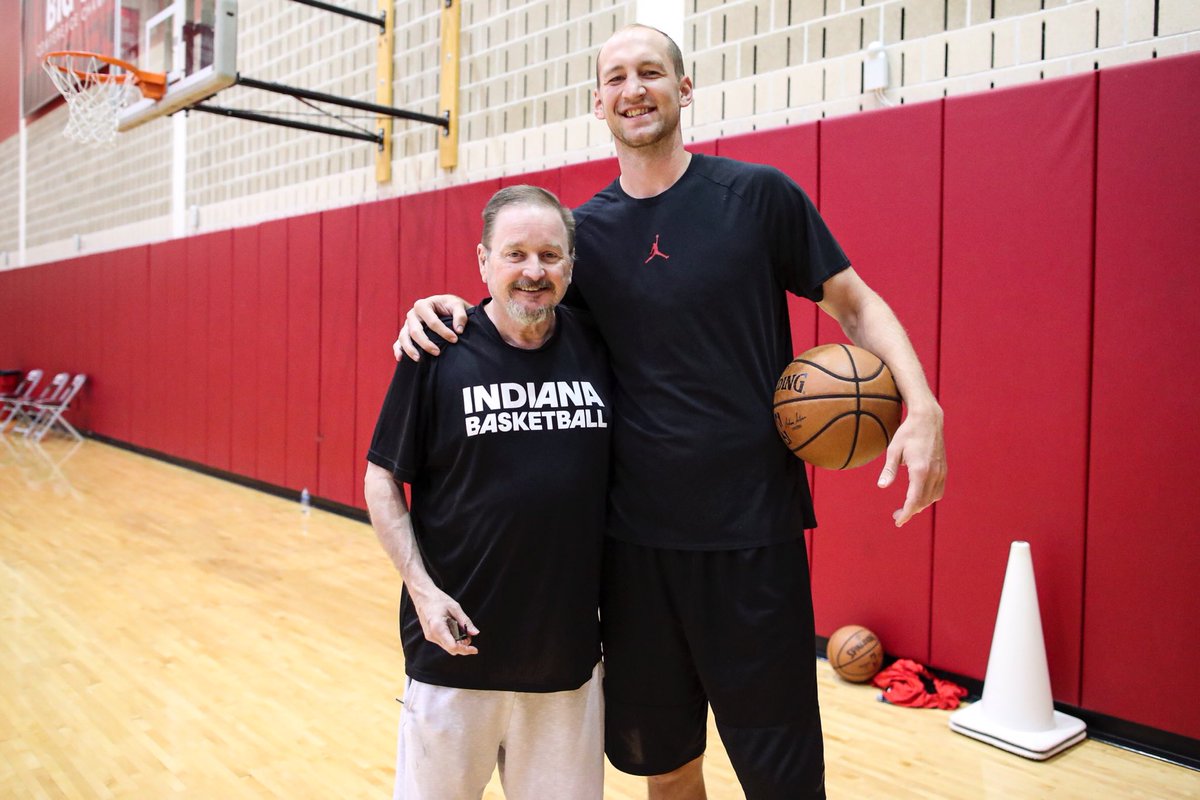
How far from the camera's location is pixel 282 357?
8.63m

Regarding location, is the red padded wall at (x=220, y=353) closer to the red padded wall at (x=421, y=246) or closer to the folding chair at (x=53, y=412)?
the red padded wall at (x=421, y=246)

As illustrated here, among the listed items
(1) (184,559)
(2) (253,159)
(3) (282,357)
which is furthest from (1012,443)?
(2) (253,159)

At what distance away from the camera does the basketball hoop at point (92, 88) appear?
Result: 7348mm

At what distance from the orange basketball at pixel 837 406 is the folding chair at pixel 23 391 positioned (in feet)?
46.4

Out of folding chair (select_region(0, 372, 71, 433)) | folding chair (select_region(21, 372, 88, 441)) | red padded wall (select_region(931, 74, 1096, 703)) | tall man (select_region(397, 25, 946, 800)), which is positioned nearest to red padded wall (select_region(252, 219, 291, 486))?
folding chair (select_region(21, 372, 88, 441))

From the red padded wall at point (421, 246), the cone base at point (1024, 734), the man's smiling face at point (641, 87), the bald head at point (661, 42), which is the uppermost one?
the red padded wall at point (421, 246)

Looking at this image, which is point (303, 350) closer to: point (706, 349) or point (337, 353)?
point (337, 353)

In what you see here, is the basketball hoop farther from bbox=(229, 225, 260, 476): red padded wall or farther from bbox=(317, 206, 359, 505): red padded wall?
bbox=(317, 206, 359, 505): red padded wall

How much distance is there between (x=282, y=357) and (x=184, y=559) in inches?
113

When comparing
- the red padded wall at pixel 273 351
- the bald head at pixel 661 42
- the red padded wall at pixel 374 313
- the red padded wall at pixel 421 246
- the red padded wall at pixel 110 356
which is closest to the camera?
the bald head at pixel 661 42

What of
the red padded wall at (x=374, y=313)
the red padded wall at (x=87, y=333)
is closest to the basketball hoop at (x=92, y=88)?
the red padded wall at (x=374, y=313)

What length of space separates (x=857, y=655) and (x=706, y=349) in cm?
257

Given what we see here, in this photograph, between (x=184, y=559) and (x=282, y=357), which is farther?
(x=282, y=357)

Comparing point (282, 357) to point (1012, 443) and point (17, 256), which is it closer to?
point (1012, 443)
